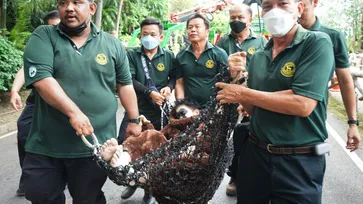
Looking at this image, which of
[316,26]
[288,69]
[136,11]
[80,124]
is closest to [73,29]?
[80,124]

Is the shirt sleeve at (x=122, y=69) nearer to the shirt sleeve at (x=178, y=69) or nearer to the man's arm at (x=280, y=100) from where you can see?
the man's arm at (x=280, y=100)

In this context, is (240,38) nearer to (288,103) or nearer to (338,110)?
(288,103)

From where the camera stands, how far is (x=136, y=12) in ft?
60.5

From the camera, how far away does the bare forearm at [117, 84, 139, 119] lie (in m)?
2.59

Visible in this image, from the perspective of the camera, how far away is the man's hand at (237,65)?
6.46 ft

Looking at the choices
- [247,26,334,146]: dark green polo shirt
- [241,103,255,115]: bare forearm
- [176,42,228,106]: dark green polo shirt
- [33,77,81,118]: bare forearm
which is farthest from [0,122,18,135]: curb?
[247,26,334,146]: dark green polo shirt

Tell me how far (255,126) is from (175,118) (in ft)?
4.20

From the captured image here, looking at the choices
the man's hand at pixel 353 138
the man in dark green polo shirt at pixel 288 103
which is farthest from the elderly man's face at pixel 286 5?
the man's hand at pixel 353 138

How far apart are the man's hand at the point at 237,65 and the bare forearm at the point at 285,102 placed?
0.79 feet

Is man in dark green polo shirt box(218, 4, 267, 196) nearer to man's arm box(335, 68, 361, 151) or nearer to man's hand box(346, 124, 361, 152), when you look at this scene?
man's arm box(335, 68, 361, 151)

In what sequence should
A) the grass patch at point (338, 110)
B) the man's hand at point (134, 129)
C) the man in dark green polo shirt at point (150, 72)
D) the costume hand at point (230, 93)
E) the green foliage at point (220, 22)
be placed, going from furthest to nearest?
the green foliage at point (220, 22)
the grass patch at point (338, 110)
the man in dark green polo shirt at point (150, 72)
the man's hand at point (134, 129)
the costume hand at point (230, 93)

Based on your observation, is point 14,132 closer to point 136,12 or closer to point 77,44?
point 77,44

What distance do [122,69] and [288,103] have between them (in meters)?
1.28

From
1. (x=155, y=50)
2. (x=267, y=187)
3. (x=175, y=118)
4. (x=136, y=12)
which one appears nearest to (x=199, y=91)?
(x=175, y=118)
